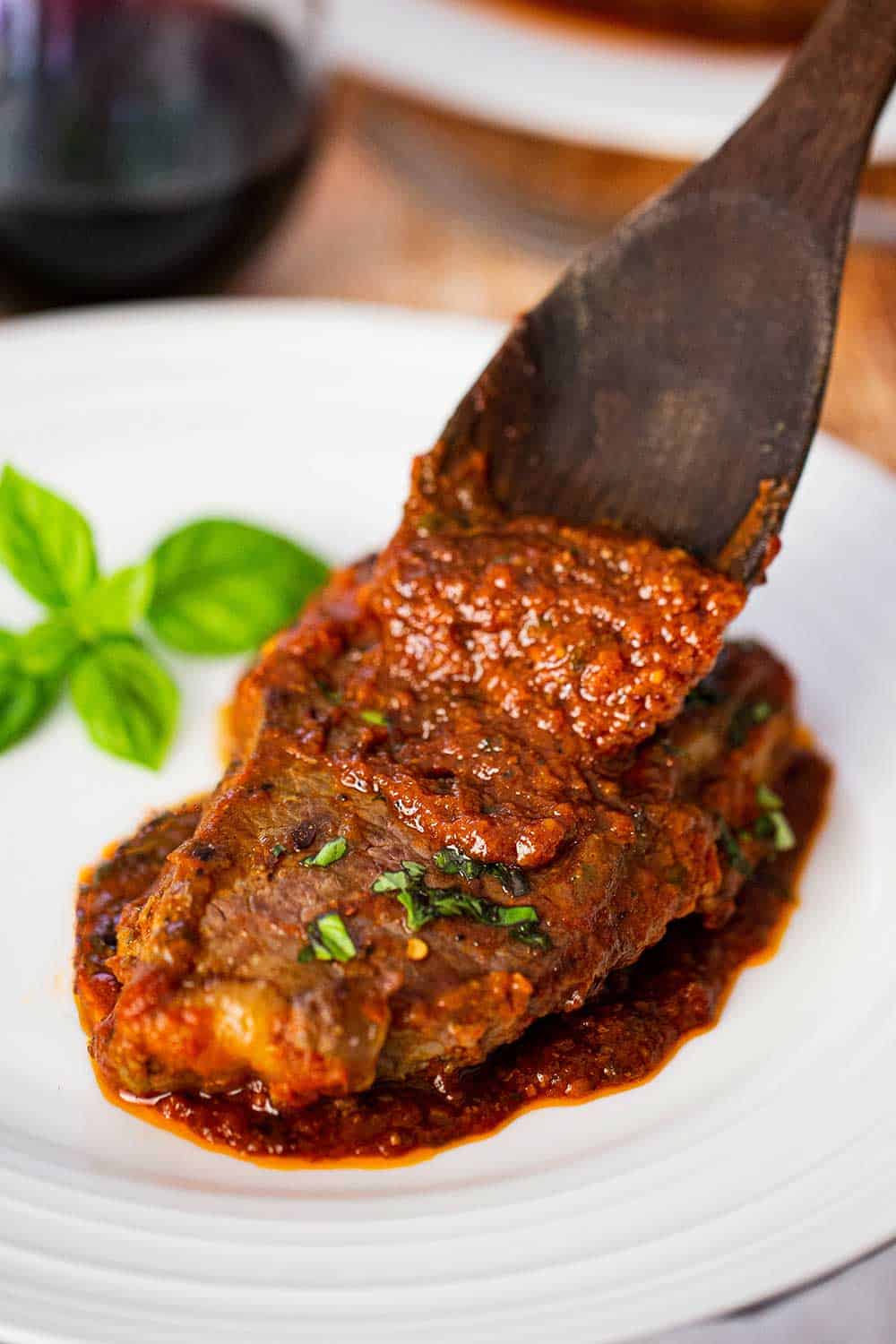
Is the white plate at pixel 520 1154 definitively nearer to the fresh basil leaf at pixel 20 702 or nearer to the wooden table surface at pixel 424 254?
the fresh basil leaf at pixel 20 702

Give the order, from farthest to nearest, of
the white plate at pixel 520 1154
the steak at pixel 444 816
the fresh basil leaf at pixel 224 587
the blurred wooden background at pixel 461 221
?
the blurred wooden background at pixel 461 221 < the fresh basil leaf at pixel 224 587 < the steak at pixel 444 816 < the white plate at pixel 520 1154

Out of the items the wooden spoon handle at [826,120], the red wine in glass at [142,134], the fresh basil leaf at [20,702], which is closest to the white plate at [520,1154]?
the fresh basil leaf at [20,702]

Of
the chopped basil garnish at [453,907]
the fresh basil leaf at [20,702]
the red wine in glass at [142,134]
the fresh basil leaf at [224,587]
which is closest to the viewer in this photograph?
the chopped basil garnish at [453,907]

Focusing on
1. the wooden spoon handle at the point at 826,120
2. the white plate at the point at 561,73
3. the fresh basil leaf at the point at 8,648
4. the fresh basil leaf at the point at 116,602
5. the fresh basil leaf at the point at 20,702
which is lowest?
the fresh basil leaf at the point at 20,702

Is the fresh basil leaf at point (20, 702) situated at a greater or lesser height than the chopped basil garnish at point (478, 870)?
lesser

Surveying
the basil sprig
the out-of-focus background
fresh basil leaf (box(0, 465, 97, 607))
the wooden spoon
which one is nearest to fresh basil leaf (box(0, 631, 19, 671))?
the basil sprig

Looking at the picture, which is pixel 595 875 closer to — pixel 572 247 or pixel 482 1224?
pixel 482 1224

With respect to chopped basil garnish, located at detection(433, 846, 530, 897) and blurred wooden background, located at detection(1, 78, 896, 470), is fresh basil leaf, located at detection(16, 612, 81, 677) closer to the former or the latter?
chopped basil garnish, located at detection(433, 846, 530, 897)
